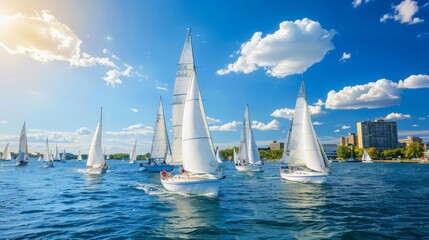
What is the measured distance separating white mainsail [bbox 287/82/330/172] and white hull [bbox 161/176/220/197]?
18.1 m

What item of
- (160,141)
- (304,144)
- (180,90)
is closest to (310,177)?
(304,144)

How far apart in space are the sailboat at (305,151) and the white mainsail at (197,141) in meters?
17.8

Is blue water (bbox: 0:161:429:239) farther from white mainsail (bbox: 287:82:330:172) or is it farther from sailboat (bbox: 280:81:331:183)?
white mainsail (bbox: 287:82:330:172)

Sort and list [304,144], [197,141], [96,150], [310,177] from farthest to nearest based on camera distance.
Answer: [96,150] < [304,144] < [310,177] < [197,141]

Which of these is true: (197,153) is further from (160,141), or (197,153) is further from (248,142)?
(160,141)

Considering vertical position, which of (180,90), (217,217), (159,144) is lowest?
(217,217)

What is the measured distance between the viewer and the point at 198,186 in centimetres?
2400

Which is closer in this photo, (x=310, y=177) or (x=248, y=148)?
(x=310, y=177)

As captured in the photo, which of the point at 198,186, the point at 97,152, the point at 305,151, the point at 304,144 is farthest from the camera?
the point at 97,152

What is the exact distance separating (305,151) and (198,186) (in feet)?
63.9

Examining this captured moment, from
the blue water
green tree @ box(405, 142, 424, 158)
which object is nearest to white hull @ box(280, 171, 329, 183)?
the blue water

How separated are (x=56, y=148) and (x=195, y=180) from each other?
159 meters

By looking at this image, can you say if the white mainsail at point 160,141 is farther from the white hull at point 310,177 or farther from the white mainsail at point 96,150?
the white hull at point 310,177

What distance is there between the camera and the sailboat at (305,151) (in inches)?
1458
